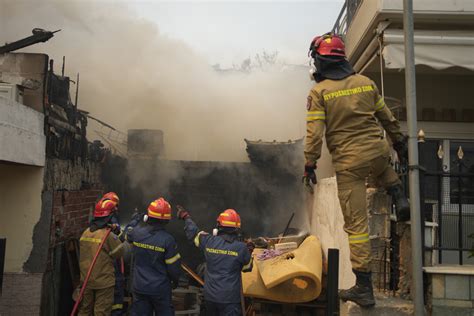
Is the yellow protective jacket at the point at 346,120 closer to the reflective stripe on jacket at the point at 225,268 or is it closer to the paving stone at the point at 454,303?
the paving stone at the point at 454,303

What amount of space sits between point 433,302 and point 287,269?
192cm

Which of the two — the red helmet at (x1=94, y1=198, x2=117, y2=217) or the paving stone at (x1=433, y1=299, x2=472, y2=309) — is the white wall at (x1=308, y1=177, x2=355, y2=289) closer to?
the paving stone at (x1=433, y1=299, x2=472, y2=309)

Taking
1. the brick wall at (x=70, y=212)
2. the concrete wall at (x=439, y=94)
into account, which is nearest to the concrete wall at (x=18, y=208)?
the brick wall at (x=70, y=212)

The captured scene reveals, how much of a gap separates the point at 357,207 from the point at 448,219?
2.61 metres

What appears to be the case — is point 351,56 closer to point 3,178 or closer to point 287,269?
point 287,269

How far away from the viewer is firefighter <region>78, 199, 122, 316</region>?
538 centimetres

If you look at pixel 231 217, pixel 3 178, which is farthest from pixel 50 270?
pixel 231 217

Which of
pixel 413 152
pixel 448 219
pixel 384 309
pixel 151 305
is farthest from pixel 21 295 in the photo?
pixel 448 219

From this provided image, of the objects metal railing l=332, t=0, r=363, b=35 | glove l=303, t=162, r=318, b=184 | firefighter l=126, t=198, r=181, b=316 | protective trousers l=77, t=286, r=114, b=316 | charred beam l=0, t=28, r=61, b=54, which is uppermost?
metal railing l=332, t=0, r=363, b=35

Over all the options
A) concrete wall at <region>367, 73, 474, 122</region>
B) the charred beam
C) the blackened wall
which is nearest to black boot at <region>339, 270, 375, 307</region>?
concrete wall at <region>367, 73, 474, 122</region>

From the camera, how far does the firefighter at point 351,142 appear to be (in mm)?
3012

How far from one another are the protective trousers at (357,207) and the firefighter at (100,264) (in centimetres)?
343

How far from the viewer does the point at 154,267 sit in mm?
4945

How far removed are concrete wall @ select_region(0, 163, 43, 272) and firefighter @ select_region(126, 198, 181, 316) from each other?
1.53 metres
